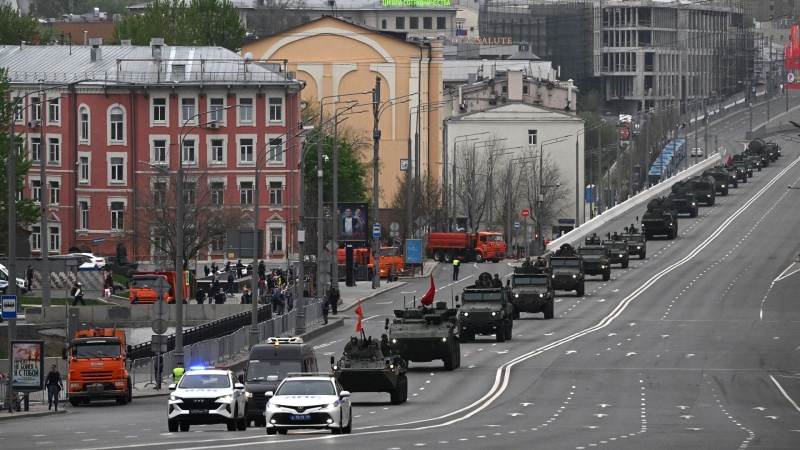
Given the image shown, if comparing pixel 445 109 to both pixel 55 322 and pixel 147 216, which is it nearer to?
pixel 147 216

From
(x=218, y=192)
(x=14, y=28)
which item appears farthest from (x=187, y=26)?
(x=218, y=192)

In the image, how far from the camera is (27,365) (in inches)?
1646

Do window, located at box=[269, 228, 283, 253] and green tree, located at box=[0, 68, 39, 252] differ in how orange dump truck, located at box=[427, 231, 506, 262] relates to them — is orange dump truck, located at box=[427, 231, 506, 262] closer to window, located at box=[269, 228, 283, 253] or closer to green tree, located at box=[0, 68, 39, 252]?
window, located at box=[269, 228, 283, 253]

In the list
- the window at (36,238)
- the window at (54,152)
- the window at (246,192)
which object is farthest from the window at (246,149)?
the window at (36,238)

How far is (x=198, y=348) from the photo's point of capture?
50562 mm

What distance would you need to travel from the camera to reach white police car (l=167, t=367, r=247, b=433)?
109 ft

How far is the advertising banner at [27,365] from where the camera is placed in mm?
41688

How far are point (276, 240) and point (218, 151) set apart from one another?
20.2 feet

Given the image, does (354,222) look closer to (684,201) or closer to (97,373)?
(684,201)

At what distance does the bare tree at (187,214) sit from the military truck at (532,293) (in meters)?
22.3

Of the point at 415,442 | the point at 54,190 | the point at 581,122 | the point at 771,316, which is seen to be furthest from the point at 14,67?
the point at 415,442

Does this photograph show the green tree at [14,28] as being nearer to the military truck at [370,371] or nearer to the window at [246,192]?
the window at [246,192]

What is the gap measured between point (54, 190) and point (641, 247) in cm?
3349

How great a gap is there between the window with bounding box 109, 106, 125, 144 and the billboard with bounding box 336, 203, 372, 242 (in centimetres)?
2044
